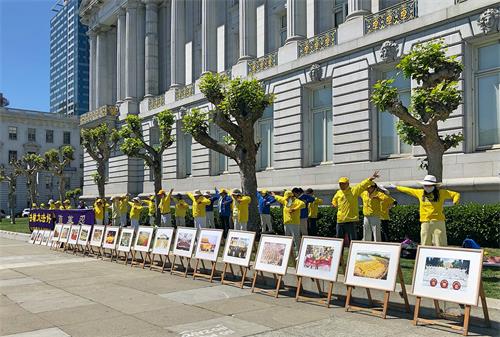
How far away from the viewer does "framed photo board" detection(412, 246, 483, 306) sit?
6.66m

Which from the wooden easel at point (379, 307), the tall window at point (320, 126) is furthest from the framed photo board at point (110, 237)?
the tall window at point (320, 126)

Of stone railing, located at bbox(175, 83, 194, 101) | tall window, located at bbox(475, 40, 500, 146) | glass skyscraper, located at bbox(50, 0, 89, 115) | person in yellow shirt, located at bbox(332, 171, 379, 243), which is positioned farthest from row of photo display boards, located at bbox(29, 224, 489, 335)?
glass skyscraper, located at bbox(50, 0, 89, 115)

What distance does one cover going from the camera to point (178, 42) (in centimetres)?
3756

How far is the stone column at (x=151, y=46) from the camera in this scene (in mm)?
41281

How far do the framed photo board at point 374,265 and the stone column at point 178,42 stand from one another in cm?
3070

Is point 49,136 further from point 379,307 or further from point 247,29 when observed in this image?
point 379,307

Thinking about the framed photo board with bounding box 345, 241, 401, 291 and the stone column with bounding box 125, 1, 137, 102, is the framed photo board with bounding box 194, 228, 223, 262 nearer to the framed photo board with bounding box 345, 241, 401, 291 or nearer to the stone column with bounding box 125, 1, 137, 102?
the framed photo board with bounding box 345, 241, 401, 291

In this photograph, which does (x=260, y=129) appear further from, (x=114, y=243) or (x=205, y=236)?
(x=205, y=236)

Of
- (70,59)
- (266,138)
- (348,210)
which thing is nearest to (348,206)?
(348,210)

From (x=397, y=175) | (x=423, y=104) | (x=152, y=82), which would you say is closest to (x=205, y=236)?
(x=423, y=104)

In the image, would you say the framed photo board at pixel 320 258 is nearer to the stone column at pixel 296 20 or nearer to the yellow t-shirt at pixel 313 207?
the yellow t-shirt at pixel 313 207

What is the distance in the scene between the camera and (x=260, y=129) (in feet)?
94.5

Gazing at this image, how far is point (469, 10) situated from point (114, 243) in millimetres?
14259

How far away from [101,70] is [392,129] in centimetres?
3538
